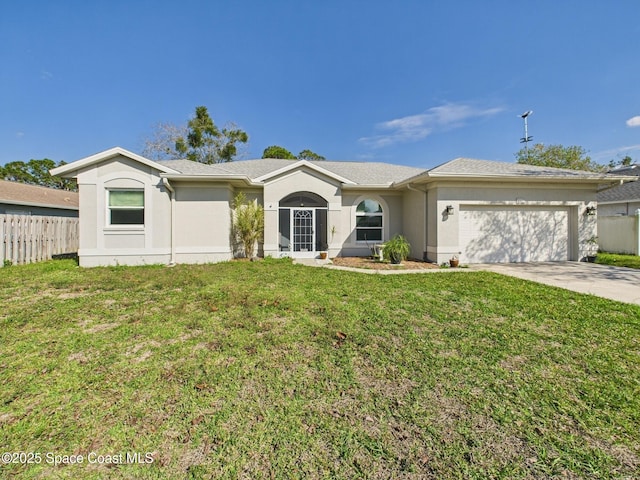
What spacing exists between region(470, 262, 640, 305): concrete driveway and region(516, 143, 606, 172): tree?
23.9m

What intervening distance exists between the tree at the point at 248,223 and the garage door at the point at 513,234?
846 cm

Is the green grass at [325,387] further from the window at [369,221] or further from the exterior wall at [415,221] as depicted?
the window at [369,221]

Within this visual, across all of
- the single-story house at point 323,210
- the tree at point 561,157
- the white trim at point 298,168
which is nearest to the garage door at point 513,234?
the single-story house at point 323,210

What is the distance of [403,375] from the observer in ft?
10.3

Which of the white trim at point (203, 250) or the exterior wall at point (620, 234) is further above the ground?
the exterior wall at point (620, 234)

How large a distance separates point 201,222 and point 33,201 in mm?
14410

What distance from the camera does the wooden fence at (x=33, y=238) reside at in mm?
10258

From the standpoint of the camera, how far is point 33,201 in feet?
57.4

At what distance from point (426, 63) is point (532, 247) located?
11484 mm

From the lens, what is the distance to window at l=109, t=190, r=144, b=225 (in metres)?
10.8

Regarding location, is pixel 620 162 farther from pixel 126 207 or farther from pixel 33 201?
pixel 33 201

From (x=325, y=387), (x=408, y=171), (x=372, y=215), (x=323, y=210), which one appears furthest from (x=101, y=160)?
(x=408, y=171)

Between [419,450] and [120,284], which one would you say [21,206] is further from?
[419,450]

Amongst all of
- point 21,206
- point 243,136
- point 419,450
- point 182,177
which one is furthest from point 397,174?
point 21,206
